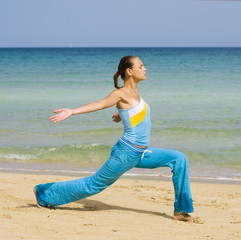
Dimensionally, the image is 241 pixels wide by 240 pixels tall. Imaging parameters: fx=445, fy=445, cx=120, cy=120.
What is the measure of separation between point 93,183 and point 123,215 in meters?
0.59

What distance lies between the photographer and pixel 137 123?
4156 millimetres

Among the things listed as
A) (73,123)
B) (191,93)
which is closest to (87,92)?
(191,93)

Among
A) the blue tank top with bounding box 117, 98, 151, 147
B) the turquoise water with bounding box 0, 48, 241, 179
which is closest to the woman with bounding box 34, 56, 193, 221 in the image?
the blue tank top with bounding box 117, 98, 151, 147

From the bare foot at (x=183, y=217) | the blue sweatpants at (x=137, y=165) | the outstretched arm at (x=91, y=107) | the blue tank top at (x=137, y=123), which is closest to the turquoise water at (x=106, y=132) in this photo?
the bare foot at (x=183, y=217)

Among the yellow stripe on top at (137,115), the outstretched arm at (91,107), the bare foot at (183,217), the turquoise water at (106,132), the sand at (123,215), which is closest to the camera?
the outstretched arm at (91,107)

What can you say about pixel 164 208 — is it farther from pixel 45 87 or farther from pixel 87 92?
pixel 45 87

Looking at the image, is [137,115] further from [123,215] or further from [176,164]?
[123,215]

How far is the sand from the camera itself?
13.0 ft

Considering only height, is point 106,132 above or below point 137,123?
below

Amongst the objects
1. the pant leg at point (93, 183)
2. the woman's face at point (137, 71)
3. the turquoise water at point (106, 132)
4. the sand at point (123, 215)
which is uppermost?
the woman's face at point (137, 71)

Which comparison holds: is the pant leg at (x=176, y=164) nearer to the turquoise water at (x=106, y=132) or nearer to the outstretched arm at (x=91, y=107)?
the outstretched arm at (x=91, y=107)

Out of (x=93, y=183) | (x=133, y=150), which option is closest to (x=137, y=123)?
(x=133, y=150)

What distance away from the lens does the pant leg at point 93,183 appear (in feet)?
13.9

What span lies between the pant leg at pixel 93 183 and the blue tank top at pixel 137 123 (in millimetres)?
132
